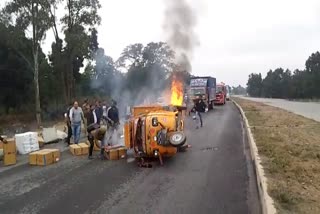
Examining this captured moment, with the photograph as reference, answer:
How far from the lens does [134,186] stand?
32.7 ft

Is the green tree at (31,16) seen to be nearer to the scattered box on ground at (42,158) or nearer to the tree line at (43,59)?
the tree line at (43,59)

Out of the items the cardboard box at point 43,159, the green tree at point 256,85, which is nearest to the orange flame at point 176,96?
the cardboard box at point 43,159

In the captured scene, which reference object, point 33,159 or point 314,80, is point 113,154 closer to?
point 33,159

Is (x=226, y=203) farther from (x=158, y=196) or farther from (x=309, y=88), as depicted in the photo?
(x=309, y=88)

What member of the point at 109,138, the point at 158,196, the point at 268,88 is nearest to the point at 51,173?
the point at 158,196

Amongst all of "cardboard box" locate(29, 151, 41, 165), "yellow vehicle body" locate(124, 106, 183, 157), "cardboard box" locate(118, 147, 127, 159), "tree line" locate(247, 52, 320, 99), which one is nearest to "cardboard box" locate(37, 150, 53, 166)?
"cardboard box" locate(29, 151, 41, 165)

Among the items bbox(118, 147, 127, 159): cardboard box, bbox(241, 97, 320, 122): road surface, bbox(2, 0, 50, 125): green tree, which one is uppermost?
bbox(2, 0, 50, 125): green tree

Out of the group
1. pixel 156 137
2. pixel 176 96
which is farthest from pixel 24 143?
pixel 176 96

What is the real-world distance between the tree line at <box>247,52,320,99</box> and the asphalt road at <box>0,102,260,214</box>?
102225 millimetres

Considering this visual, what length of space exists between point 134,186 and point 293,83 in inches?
4928

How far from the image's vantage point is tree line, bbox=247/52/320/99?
11325cm

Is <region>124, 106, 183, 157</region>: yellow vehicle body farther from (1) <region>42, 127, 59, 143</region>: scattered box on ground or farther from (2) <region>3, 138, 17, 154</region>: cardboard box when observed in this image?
(1) <region>42, 127, 59, 143</region>: scattered box on ground

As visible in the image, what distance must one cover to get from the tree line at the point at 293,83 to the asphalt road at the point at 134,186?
102 metres

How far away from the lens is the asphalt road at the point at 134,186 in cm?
822
